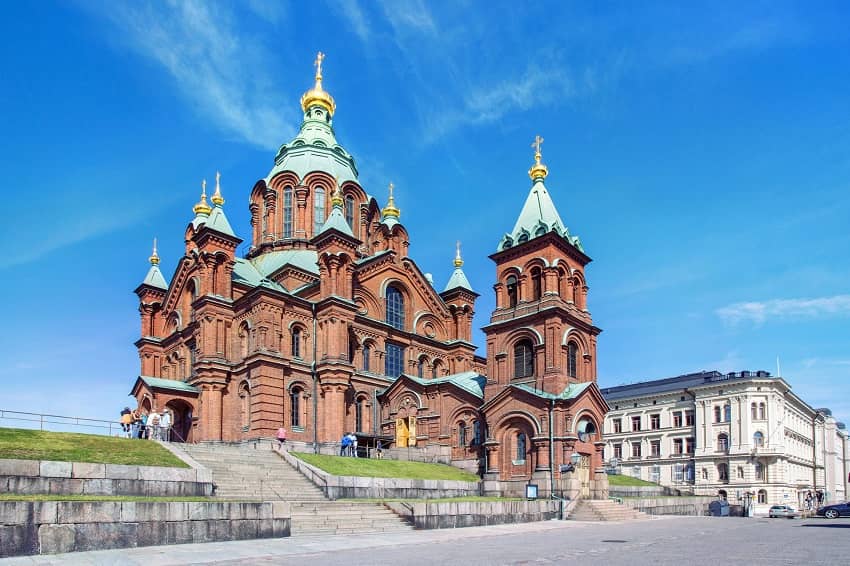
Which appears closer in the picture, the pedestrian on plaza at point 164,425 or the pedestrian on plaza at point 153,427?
the pedestrian on plaza at point 153,427

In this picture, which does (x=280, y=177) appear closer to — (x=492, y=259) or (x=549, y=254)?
Result: (x=492, y=259)

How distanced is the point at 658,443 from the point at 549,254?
138ft

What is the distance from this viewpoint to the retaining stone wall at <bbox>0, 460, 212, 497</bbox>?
20188mm

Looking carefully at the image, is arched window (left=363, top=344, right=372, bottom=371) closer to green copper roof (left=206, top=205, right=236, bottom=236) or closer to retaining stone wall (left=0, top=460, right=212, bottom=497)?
green copper roof (left=206, top=205, right=236, bottom=236)

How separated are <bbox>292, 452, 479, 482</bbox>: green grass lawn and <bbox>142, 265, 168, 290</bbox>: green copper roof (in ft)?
71.9

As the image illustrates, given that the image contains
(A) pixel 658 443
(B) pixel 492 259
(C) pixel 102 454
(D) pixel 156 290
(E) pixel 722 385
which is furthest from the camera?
(A) pixel 658 443

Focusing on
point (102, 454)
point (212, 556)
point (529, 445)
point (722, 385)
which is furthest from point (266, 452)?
point (722, 385)

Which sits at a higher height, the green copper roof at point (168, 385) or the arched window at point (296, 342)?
the arched window at point (296, 342)

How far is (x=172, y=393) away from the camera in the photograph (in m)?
41.4

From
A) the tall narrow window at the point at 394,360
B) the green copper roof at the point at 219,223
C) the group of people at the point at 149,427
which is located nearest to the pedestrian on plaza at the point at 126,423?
the group of people at the point at 149,427

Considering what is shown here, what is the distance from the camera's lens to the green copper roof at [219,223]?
4262 centimetres

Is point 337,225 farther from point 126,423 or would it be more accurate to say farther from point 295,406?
point 126,423

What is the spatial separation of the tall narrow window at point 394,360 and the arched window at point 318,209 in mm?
10142

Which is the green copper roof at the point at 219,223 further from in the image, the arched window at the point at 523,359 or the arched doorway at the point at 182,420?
the arched window at the point at 523,359
